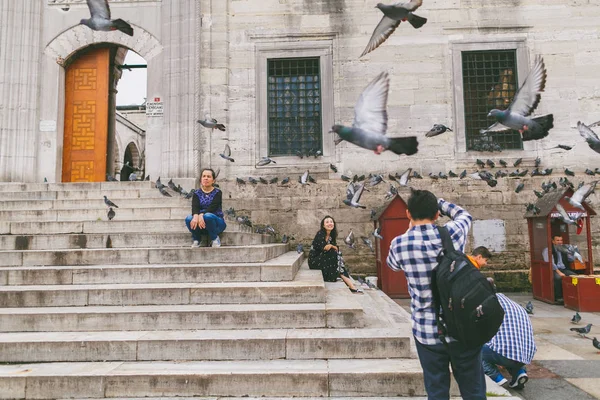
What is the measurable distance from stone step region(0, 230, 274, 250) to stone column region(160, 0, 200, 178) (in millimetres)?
4063

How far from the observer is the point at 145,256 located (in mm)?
6578

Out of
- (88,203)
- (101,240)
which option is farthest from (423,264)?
(88,203)

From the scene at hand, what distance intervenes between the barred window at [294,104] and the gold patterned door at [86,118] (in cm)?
458

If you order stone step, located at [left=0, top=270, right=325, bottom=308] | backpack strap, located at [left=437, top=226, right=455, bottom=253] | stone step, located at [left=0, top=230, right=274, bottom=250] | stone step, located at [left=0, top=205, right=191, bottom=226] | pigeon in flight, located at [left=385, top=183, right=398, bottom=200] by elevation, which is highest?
pigeon in flight, located at [left=385, top=183, right=398, bottom=200]

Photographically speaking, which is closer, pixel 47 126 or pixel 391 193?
pixel 391 193

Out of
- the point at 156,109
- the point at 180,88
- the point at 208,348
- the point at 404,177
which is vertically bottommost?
the point at 208,348

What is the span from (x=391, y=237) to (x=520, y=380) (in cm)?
505

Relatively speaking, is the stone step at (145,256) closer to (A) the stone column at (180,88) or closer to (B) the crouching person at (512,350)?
(B) the crouching person at (512,350)

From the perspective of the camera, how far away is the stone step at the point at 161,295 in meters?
5.47

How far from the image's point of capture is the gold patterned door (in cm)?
1184

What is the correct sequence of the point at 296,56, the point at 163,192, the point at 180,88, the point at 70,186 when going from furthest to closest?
the point at 296,56
the point at 180,88
the point at 70,186
the point at 163,192

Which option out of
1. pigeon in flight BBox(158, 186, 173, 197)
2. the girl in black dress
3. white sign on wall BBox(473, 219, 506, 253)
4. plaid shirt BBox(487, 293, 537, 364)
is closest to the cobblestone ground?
plaid shirt BBox(487, 293, 537, 364)

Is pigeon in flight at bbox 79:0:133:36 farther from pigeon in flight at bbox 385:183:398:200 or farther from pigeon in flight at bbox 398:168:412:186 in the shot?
pigeon in flight at bbox 398:168:412:186

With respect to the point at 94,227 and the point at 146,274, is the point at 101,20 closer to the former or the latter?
the point at 94,227
